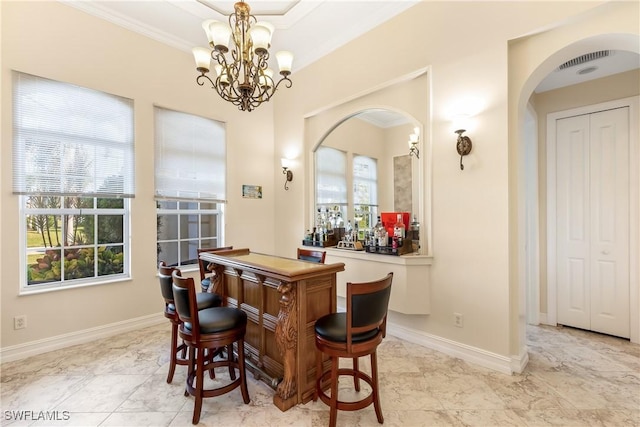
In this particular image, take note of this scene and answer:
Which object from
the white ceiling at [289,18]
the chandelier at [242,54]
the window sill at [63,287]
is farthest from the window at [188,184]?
the chandelier at [242,54]

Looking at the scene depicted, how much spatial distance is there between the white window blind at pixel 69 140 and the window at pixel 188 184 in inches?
15.7

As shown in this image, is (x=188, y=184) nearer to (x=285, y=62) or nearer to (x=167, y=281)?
(x=167, y=281)

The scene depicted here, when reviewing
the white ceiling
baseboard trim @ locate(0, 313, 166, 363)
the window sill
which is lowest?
baseboard trim @ locate(0, 313, 166, 363)

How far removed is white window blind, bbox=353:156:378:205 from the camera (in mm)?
3738

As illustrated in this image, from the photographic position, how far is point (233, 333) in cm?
199

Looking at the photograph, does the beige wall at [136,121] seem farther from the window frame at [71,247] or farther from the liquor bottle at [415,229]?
the liquor bottle at [415,229]

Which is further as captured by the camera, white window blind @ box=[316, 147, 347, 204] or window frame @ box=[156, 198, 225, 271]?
white window blind @ box=[316, 147, 347, 204]

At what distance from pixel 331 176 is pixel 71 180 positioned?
316 cm

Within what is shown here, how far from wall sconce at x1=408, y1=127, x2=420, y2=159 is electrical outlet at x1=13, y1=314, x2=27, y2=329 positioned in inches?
175

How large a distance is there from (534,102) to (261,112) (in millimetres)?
4066

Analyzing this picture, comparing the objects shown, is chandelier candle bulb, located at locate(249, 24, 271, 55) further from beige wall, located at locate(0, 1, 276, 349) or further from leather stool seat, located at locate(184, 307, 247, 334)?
beige wall, located at locate(0, 1, 276, 349)

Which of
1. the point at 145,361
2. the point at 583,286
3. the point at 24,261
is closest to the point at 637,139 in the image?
the point at 583,286

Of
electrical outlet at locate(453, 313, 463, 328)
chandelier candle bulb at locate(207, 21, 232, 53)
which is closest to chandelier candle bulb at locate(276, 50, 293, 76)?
chandelier candle bulb at locate(207, 21, 232, 53)

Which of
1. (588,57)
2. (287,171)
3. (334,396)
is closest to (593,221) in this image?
(588,57)
